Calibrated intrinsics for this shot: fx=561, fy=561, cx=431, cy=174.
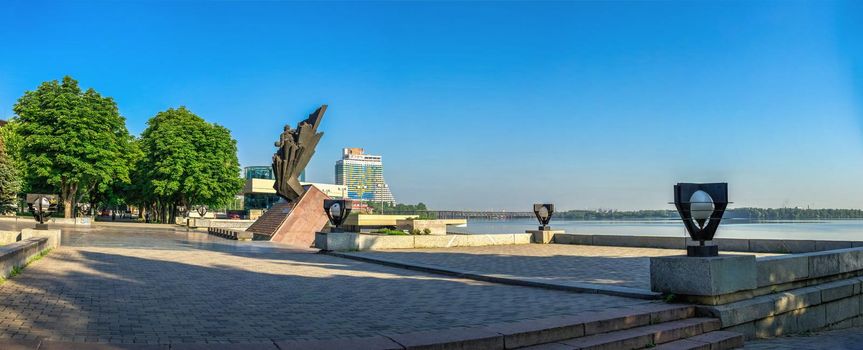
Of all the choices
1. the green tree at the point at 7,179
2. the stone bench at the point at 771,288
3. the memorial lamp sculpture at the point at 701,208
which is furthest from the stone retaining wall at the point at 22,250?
the green tree at the point at 7,179

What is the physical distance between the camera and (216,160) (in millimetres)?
47719

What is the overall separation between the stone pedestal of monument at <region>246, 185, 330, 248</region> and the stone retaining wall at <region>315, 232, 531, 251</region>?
6.59m

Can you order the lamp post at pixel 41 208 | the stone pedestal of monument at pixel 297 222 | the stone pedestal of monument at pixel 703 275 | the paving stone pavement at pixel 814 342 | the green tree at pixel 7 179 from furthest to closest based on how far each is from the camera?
the green tree at pixel 7 179 → the stone pedestal of monument at pixel 297 222 → the lamp post at pixel 41 208 → the paving stone pavement at pixel 814 342 → the stone pedestal of monument at pixel 703 275

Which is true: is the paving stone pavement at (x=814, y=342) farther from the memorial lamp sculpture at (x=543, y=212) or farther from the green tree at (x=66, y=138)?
the green tree at (x=66, y=138)

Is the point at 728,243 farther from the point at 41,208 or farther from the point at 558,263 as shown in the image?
the point at 41,208

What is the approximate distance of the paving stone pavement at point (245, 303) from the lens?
5.55 m

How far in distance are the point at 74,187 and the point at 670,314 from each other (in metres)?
45.5

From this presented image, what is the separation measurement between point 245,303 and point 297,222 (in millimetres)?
17790

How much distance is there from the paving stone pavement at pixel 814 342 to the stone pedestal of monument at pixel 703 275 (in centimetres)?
76

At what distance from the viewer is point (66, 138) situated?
39.1 m

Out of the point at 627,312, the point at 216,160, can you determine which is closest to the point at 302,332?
the point at 627,312

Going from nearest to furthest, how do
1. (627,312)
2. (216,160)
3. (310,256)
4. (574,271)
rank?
(627,312), (574,271), (310,256), (216,160)

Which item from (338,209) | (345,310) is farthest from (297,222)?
(345,310)

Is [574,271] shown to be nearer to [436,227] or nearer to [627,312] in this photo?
[627,312]
